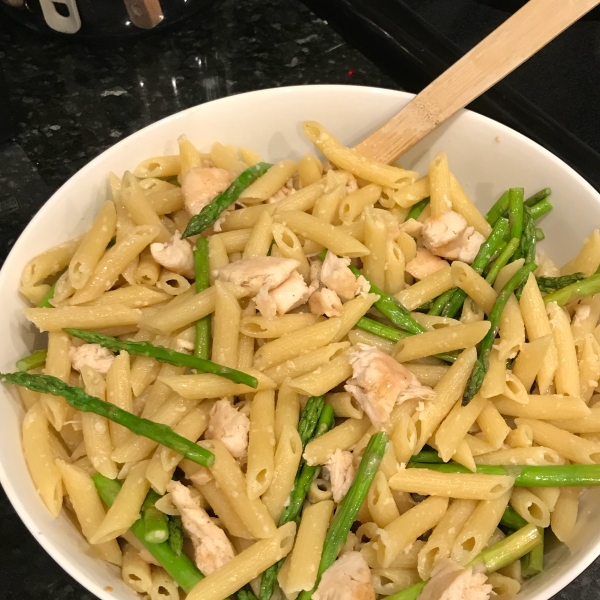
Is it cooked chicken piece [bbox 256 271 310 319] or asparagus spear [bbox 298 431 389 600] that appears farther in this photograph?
cooked chicken piece [bbox 256 271 310 319]

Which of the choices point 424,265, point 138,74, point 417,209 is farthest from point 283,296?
point 138,74

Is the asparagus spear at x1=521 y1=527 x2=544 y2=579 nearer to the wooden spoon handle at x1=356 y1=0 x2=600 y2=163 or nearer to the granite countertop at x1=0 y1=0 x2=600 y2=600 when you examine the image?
the wooden spoon handle at x1=356 y1=0 x2=600 y2=163

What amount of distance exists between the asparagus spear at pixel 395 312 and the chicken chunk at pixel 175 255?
0.45 m

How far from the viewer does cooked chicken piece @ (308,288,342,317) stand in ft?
4.83

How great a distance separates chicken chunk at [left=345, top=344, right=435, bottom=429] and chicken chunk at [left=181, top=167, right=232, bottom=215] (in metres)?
0.60

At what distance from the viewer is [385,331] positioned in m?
1.51

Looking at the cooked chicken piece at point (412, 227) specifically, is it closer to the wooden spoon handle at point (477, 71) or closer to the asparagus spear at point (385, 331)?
the wooden spoon handle at point (477, 71)

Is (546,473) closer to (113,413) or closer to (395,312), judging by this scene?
(395,312)

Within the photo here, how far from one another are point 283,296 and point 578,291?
74cm

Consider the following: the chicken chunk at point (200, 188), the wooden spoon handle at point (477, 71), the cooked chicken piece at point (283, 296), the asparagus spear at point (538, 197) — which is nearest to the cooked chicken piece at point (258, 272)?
the cooked chicken piece at point (283, 296)

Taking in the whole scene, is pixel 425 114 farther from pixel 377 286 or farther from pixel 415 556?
pixel 415 556

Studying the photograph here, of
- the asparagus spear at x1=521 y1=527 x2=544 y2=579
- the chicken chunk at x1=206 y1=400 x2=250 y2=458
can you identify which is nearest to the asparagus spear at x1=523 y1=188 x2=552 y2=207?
the asparagus spear at x1=521 y1=527 x2=544 y2=579

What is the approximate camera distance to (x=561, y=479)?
4.29 ft

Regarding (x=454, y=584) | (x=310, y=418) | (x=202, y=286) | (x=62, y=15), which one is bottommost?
(x=454, y=584)
